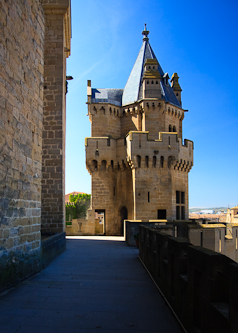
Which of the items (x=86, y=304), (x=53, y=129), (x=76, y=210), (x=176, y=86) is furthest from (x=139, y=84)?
(x=76, y=210)

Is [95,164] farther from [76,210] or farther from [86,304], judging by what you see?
[76,210]

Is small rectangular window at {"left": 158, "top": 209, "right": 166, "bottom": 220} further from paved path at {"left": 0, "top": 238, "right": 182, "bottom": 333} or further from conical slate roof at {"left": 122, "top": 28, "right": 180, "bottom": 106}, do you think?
paved path at {"left": 0, "top": 238, "right": 182, "bottom": 333}

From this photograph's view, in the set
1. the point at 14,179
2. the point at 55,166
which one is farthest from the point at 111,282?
the point at 55,166

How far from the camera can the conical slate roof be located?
25.5m

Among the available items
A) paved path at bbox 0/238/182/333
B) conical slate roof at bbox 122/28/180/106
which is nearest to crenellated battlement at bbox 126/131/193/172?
conical slate roof at bbox 122/28/180/106

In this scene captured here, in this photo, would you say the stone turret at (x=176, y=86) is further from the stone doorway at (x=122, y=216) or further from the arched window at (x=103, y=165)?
the stone doorway at (x=122, y=216)

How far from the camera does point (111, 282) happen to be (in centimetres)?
614

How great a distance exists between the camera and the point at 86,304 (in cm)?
455

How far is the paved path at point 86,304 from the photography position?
365 cm

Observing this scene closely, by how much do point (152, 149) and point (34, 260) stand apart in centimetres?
1576

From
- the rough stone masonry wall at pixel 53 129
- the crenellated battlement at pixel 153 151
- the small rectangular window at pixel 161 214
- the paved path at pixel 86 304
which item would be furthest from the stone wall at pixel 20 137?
the small rectangular window at pixel 161 214

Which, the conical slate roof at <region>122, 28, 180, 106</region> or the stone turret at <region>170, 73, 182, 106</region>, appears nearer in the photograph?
the conical slate roof at <region>122, 28, 180, 106</region>

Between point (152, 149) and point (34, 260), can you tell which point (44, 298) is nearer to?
point (34, 260)

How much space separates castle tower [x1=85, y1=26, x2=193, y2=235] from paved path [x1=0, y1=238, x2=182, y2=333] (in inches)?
567
